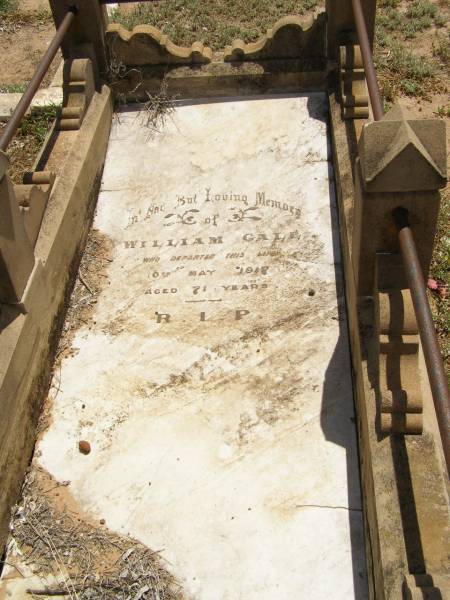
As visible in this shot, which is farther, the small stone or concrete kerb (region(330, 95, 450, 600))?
the small stone

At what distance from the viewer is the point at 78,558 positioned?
3.25 m

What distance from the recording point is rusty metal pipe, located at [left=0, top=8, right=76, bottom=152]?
151 inches

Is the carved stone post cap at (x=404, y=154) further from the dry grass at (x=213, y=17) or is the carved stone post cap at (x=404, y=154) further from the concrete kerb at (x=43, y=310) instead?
the dry grass at (x=213, y=17)

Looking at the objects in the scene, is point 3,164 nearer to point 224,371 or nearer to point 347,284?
point 224,371

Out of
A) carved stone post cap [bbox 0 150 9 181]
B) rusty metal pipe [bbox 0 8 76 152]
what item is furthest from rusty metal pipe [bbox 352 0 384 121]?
rusty metal pipe [bbox 0 8 76 152]

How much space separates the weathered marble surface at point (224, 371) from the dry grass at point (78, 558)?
90 millimetres

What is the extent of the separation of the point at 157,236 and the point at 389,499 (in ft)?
7.87

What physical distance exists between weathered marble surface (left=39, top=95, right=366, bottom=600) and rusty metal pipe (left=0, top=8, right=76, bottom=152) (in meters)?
0.81

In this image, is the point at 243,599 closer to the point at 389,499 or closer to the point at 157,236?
the point at 389,499

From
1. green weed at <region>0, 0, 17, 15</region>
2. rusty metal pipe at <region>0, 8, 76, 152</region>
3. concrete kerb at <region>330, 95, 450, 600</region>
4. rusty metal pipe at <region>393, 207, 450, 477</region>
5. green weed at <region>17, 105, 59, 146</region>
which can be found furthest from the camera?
green weed at <region>0, 0, 17, 15</region>

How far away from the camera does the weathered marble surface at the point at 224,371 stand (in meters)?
3.24

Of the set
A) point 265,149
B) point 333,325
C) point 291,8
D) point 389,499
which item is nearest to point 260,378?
point 333,325

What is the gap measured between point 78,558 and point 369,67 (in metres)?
3.12

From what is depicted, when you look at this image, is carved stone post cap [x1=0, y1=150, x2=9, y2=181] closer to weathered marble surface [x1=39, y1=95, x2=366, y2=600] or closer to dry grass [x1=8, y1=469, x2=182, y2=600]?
weathered marble surface [x1=39, y1=95, x2=366, y2=600]
